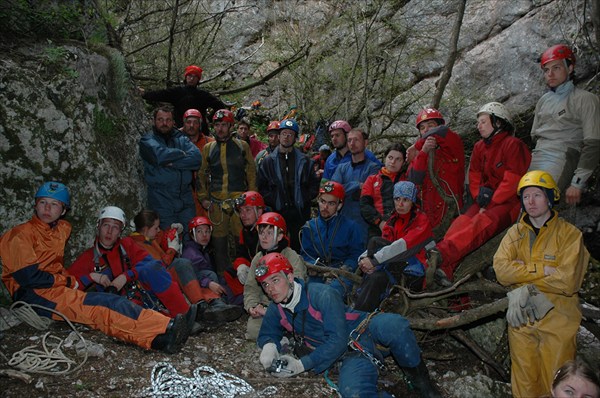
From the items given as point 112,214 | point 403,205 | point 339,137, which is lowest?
point 403,205

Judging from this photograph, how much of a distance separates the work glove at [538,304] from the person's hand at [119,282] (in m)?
4.24

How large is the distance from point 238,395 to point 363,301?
71.7 inches

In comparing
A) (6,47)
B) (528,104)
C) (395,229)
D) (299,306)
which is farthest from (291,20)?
(299,306)

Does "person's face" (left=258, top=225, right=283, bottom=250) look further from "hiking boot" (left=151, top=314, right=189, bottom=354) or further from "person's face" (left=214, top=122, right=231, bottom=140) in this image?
"person's face" (left=214, top=122, right=231, bottom=140)

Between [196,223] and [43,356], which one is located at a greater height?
[196,223]

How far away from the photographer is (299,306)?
4.35 m

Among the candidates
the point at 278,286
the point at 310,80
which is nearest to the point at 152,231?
the point at 278,286

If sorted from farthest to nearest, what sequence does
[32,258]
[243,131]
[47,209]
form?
1. [243,131]
2. [47,209]
3. [32,258]

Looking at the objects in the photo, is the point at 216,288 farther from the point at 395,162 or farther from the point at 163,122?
the point at 395,162

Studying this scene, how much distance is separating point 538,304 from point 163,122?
204 inches

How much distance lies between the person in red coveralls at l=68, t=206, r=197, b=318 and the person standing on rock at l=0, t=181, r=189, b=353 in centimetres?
29

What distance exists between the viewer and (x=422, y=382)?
4.40 metres

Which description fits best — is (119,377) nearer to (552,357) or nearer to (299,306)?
(299,306)

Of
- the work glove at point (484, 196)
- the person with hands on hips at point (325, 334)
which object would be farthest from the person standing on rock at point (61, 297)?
the work glove at point (484, 196)
